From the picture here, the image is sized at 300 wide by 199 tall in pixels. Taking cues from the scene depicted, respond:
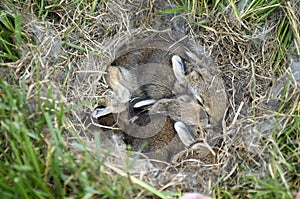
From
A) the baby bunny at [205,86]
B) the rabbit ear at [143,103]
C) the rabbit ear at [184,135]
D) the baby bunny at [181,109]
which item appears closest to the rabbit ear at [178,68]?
the baby bunny at [205,86]

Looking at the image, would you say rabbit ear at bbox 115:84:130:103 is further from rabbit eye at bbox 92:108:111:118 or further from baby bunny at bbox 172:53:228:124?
baby bunny at bbox 172:53:228:124

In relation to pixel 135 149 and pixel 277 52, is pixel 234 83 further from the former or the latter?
pixel 135 149

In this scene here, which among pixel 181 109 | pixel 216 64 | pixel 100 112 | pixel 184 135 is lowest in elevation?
pixel 184 135

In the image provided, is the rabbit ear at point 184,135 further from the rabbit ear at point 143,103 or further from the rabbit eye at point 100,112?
the rabbit eye at point 100,112

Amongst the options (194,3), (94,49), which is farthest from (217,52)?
(94,49)

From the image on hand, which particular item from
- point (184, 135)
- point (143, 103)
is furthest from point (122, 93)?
point (184, 135)

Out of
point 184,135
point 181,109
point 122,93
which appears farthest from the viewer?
point 122,93

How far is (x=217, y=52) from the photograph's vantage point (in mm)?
3619

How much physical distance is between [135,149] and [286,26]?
1.43m

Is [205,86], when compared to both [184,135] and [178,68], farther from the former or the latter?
[184,135]

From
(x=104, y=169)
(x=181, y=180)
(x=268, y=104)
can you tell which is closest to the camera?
(x=104, y=169)

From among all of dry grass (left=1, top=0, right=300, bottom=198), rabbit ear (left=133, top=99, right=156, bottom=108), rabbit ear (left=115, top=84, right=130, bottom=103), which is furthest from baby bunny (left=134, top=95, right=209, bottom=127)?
dry grass (left=1, top=0, right=300, bottom=198)

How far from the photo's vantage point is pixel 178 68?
11.7 feet

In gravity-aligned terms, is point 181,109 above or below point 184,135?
above
